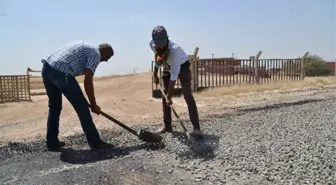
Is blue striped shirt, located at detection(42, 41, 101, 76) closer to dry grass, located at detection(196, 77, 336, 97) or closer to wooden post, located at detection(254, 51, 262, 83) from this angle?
dry grass, located at detection(196, 77, 336, 97)

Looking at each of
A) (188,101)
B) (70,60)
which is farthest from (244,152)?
(70,60)

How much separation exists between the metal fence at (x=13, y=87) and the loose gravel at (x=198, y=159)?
31.2 feet

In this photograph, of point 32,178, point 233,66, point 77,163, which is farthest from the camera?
point 233,66

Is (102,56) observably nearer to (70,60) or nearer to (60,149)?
(70,60)

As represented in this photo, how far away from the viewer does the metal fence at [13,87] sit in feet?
44.9

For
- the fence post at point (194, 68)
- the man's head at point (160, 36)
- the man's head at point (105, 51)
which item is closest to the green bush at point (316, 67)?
the fence post at point (194, 68)

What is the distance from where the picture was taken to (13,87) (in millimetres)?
13844

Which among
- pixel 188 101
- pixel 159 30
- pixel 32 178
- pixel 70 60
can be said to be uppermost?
pixel 159 30

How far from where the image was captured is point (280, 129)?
5133 mm

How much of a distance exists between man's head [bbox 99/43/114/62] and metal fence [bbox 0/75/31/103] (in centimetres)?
1043

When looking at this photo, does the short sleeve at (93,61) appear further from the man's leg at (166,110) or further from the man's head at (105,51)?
the man's leg at (166,110)

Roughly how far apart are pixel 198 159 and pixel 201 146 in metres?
0.37

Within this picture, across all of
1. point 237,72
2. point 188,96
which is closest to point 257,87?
point 237,72

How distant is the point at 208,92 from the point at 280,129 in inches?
302
